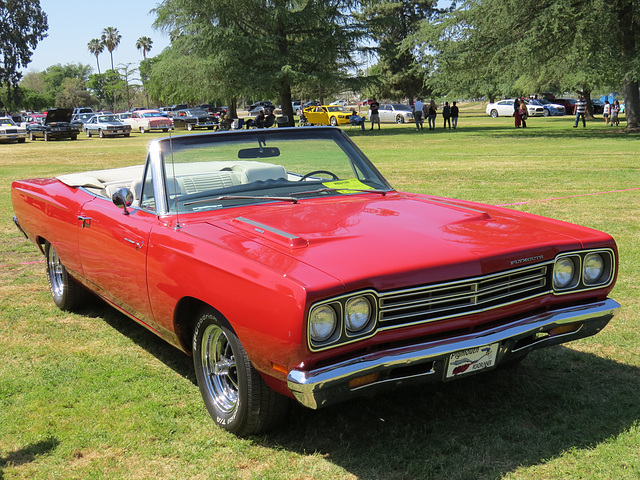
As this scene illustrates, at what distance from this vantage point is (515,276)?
11.0ft

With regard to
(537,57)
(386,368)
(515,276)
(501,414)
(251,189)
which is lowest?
(501,414)

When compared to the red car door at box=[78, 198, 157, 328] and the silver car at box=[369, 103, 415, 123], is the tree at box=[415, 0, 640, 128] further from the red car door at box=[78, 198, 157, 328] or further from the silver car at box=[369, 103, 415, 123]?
the red car door at box=[78, 198, 157, 328]

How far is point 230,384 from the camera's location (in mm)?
3582

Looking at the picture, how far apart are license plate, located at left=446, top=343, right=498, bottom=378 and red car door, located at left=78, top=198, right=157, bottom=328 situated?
5.98 feet

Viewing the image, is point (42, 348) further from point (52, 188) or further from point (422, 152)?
point (422, 152)

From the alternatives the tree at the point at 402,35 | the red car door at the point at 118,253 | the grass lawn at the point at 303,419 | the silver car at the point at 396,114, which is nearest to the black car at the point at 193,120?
the silver car at the point at 396,114

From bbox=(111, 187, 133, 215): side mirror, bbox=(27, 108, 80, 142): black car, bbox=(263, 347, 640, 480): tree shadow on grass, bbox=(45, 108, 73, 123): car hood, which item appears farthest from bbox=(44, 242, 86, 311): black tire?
bbox=(45, 108, 73, 123): car hood

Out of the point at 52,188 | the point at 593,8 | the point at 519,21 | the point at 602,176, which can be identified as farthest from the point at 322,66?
the point at 52,188

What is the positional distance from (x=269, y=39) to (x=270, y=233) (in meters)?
34.9

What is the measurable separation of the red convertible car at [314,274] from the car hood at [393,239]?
1 cm

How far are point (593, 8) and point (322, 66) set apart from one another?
16181mm

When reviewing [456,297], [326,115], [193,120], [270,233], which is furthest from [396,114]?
[456,297]

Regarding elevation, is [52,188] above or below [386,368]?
above

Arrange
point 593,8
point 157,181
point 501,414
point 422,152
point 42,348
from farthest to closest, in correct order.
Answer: point 593,8 < point 422,152 < point 42,348 < point 157,181 < point 501,414
